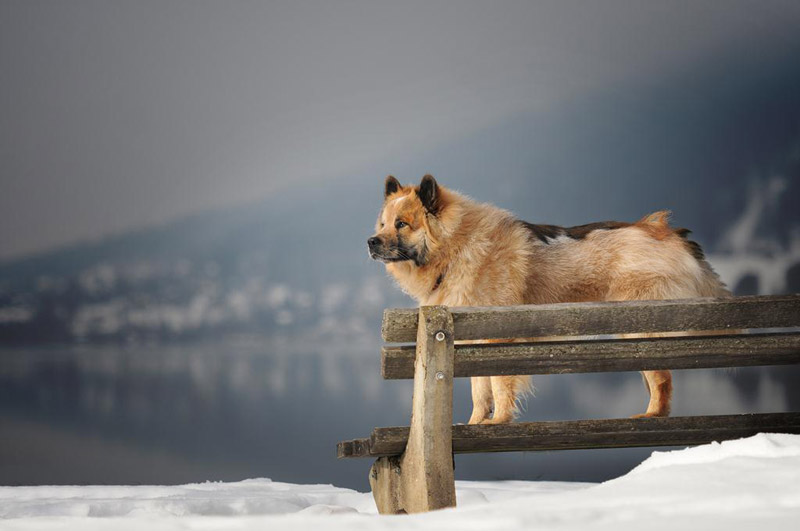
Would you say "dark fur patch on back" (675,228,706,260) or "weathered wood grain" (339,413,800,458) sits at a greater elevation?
"dark fur patch on back" (675,228,706,260)

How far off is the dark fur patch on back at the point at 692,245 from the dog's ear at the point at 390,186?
1739mm

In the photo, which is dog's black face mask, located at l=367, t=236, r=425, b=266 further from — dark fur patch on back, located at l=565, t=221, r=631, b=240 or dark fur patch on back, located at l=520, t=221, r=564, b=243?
dark fur patch on back, located at l=565, t=221, r=631, b=240

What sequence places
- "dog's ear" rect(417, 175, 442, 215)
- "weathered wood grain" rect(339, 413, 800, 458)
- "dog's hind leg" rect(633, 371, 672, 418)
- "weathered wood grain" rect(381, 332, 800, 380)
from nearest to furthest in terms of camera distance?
"weathered wood grain" rect(381, 332, 800, 380) → "weathered wood grain" rect(339, 413, 800, 458) → "dog's hind leg" rect(633, 371, 672, 418) → "dog's ear" rect(417, 175, 442, 215)

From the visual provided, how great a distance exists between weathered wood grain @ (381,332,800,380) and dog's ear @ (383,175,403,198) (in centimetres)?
253

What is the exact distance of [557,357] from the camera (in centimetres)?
318

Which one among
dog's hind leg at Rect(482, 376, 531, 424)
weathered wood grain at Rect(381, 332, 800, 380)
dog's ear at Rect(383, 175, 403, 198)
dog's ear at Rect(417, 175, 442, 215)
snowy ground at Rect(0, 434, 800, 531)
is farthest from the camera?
dog's ear at Rect(383, 175, 403, 198)

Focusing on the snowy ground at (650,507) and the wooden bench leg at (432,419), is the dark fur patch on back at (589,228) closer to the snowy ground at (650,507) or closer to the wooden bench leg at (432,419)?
the wooden bench leg at (432,419)

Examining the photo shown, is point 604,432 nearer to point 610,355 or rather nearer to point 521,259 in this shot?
point 610,355

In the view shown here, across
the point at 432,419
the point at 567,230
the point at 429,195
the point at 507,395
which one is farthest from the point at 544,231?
the point at 432,419

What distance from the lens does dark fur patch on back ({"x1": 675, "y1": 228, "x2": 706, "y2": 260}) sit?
5.37 metres

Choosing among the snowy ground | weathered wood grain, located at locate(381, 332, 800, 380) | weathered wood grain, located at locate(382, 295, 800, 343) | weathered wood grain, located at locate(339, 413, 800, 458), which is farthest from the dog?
the snowy ground

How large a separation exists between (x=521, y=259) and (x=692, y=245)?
1.07 m

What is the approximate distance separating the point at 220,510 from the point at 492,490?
2180mm

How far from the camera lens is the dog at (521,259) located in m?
5.18
